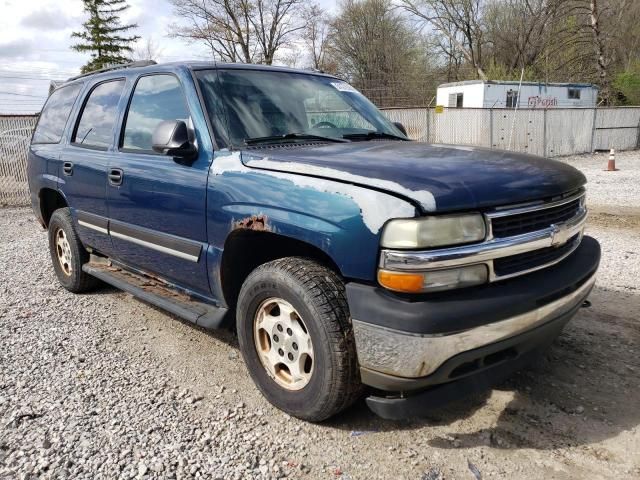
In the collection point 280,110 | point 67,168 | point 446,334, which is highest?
point 280,110

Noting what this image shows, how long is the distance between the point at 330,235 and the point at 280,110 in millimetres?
1356

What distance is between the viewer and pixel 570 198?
2.75 metres

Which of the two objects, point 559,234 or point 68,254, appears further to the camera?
point 68,254

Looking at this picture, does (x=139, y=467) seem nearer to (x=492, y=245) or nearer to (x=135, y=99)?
(x=492, y=245)

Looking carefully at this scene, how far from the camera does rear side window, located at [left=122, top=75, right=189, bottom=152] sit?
339cm

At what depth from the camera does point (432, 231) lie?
7.07 ft

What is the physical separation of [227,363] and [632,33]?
3791 cm

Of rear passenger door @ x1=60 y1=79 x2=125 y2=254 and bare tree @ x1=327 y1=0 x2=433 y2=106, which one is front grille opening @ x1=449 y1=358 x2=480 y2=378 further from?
bare tree @ x1=327 y1=0 x2=433 y2=106

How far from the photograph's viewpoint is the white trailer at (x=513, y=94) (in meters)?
23.9

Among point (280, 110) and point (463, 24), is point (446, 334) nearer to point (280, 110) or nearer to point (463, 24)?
point (280, 110)

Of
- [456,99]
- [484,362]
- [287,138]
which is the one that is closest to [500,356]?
[484,362]

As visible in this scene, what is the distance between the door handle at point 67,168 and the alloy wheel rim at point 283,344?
256cm

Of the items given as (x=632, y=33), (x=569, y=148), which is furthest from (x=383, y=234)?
(x=632, y=33)

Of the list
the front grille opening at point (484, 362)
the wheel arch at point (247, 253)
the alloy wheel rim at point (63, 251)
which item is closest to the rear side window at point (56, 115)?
the alloy wheel rim at point (63, 251)
